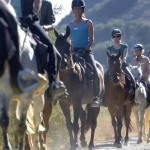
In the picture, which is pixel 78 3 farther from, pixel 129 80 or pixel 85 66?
pixel 129 80

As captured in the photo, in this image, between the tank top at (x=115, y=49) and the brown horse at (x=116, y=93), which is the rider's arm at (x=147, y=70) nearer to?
the brown horse at (x=116, y=93)

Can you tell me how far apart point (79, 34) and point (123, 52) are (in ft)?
13.3

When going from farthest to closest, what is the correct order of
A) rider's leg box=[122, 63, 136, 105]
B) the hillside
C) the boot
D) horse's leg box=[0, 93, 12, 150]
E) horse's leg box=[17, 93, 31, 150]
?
the hillside → the boot → rider's leg box=[122, 63, 136, 105] → horse's leg box=[17, 93, 31, 150] → horse's leg box=[0, 93, 12, 150]

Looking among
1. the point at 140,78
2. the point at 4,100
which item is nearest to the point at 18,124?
the point at 4,100

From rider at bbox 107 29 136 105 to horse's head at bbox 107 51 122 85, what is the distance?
1.42 feet

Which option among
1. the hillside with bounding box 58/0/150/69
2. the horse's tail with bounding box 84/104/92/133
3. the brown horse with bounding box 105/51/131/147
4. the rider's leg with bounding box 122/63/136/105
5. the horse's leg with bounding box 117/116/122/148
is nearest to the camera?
the horse's tail with bounding box 84/104/92/133

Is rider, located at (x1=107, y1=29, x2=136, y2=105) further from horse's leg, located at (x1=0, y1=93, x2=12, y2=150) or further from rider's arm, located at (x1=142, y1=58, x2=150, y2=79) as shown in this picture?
horse's leg, located at (x1=0, y1=93, x2=12, y2=150)

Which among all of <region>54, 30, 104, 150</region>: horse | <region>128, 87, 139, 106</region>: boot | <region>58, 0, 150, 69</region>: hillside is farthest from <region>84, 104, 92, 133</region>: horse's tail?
<region>58, 0, 150, 69</region>: hillside

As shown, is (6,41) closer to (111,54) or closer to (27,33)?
(27,33)

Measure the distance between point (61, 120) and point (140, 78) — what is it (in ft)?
14.9

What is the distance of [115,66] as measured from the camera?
2488 centimetres

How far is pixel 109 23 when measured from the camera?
178 m

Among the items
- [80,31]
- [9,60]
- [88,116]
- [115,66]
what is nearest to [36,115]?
[9,60]

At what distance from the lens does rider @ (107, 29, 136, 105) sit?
25.2m
